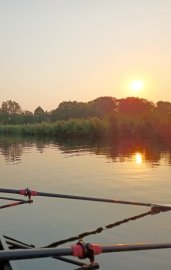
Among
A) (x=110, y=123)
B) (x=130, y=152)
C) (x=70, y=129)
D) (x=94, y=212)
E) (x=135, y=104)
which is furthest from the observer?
(x=135, y=104)

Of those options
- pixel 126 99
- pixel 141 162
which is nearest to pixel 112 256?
pixel 141 162

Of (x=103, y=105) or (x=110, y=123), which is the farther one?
(x=103, y=105)

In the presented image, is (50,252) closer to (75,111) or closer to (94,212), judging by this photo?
(94,212)

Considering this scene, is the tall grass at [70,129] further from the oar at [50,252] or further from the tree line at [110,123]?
the oar at [50,252]

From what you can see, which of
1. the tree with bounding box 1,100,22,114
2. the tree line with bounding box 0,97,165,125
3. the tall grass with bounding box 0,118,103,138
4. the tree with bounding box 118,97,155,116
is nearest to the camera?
the tall grass with bounding box 0,118,103,138

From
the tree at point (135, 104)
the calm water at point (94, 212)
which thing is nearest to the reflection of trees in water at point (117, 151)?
the calm water at point (94, 212)

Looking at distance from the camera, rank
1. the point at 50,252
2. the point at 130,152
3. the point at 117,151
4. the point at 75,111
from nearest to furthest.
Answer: the point at 50,252
the point at 130,152
the point at 117,151
the point at 75,111

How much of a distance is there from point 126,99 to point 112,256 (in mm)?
105761

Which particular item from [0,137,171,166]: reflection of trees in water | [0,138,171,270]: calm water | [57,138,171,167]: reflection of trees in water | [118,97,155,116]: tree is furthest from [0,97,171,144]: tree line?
[0,138,171,270]: calm water

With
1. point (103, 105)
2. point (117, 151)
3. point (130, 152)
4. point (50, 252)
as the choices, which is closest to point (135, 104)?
point (103, 105)

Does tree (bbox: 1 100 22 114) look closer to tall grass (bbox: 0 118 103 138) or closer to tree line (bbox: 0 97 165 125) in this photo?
tree line (bbox: 0 97 165 125)

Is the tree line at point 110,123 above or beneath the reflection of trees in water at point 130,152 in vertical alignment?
above

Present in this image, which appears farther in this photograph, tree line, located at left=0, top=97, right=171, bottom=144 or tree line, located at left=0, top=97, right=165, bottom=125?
tree line, located at left=0, top=97, right=165, bottom=125

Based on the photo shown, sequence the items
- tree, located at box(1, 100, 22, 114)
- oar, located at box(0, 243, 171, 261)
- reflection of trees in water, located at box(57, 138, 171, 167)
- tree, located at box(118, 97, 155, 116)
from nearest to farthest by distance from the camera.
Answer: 1. oar, located at box(0, 243, 171, 261)
2. reflection of trees in water, located at box(57, 138, 171, 167)
3. tree, located at box(118, 97, 155, 116)
4. tree, located at box(1, 100, 22, 114)
